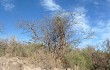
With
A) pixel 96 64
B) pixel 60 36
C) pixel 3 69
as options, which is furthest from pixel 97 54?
pixel 3 69

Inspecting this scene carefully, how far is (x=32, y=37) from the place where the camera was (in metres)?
24.4

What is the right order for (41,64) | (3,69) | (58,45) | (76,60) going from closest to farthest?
(3,69), (41,64), (76,60), (58,45)

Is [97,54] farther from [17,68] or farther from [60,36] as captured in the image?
[17,68]

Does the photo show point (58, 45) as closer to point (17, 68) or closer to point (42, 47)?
point (42, 47)

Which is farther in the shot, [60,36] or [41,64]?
[60,36]

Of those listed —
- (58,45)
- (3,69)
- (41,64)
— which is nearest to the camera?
(3,69)

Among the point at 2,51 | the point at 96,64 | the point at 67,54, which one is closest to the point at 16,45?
the point at 2,51

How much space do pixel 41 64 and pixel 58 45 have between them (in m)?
4.45

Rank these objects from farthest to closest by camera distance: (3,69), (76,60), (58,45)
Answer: (58,45), (76,60), (3,69)

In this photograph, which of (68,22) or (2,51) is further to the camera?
(68,22)

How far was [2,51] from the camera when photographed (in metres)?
19.4

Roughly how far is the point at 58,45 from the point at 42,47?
2107 millimetres

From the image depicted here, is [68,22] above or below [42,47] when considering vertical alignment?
above

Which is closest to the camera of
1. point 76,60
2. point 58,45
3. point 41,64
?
point 41,64
